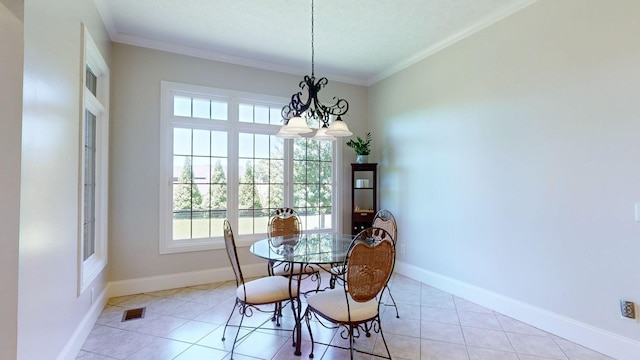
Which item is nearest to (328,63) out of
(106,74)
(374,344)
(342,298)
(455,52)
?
(455,52)

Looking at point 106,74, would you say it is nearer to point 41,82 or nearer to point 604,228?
point 41,82

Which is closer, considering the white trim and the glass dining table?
the glass dining table

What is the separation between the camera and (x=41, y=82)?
1658 mm

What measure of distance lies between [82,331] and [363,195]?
3.86 metres

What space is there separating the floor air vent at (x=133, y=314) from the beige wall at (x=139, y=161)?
2.03 ft

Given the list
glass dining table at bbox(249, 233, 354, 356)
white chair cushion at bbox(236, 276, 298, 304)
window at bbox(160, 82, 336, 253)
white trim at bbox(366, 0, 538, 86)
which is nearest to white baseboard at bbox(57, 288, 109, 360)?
window at bbox(160, 82, 336, 253)

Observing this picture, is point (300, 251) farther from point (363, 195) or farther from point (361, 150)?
point (363, 195)

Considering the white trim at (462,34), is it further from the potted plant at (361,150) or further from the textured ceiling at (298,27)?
the potted plant at (361,150)

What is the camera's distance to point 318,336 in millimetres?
2543

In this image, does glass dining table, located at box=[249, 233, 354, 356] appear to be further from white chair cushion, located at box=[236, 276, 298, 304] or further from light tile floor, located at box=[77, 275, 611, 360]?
light tile floor, located at box=[77, 275, 611, 360]

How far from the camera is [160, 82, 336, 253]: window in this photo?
12.6 feet

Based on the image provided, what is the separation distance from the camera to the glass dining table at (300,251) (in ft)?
7.41

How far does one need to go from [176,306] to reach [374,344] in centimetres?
214

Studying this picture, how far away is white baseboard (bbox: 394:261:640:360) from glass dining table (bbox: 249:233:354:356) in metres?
1.53
